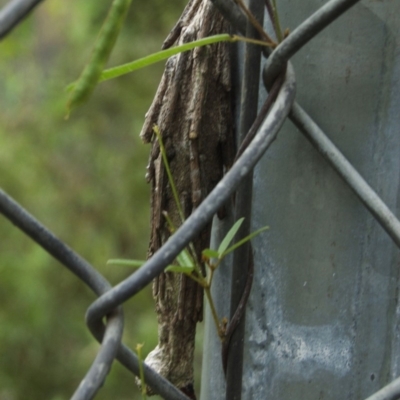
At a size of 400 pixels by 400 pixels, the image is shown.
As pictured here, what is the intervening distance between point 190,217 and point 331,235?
5.8 inches

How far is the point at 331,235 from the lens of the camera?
1.58 feet

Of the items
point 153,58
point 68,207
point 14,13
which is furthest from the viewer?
point 68,207

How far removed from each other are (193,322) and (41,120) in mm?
2145

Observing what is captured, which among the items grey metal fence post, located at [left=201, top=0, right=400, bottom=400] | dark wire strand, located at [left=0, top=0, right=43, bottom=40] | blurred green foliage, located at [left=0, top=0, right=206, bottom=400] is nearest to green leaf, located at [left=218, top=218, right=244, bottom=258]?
grey metal fence post, located at [left=201, top=0, right=400, bottom=400]

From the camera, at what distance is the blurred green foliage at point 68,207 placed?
2.41 metres

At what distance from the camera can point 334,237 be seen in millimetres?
480

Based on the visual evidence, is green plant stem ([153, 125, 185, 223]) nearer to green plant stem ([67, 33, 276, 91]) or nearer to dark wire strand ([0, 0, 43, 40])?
green plant stem ([67, 33, 276, 91])

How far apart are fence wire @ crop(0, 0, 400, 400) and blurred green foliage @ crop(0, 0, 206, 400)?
74.2 inches

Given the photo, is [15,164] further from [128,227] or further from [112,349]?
[112,349]

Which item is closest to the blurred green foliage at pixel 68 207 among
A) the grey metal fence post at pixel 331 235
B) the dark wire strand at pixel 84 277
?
the grey metal fence post at pixel 331 235

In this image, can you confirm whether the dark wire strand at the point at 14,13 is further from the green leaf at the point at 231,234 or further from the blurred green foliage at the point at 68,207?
the blurred green foliage at the point at 68,207

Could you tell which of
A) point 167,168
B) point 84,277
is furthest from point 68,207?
point 84,277

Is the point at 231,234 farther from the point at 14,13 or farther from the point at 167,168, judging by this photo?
the point at 14,13

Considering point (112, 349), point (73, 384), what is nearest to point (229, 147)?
point (112, 349)
